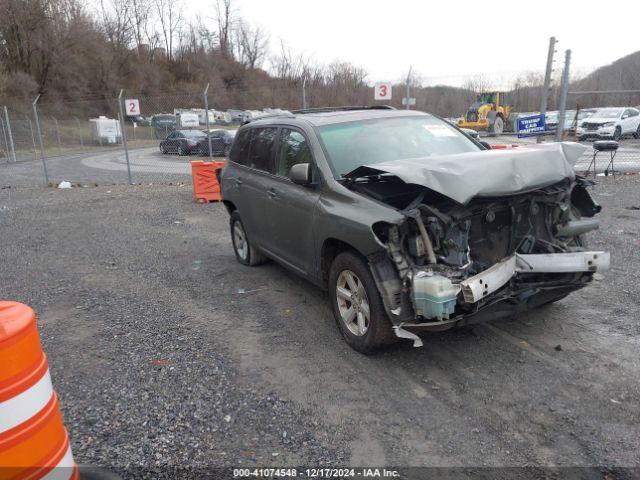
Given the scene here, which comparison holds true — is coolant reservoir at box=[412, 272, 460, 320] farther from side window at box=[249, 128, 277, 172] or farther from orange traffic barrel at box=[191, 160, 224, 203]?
orange traffic barrel at box=[191, 160, 224, 203]

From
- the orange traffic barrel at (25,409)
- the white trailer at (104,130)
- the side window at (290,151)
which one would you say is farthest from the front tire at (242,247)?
the white trailer at (104,130)

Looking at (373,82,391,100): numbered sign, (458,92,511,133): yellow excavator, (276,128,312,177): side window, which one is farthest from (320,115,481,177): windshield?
(458,92,511,133): yellow excavator

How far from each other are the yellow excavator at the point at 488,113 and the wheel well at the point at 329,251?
24.9 meters

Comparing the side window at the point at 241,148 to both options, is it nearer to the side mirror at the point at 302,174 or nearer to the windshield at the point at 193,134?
the side mirror at the point at 302,174

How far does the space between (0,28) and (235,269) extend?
53.4 metres

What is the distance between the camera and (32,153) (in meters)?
29.5

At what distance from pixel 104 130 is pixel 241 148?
112ft

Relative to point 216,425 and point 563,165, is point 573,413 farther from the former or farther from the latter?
point 216,425

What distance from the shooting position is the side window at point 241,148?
19.3 ft

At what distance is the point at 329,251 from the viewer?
13.8 feet

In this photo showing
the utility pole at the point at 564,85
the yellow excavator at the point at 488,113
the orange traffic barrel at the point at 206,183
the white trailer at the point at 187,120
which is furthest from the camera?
the white trailer at the point at 187,120

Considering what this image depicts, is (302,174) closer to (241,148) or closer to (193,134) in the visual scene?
(241,148)

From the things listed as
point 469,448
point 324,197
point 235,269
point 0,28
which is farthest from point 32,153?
point 469,448

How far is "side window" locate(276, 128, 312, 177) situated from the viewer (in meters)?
4.59
